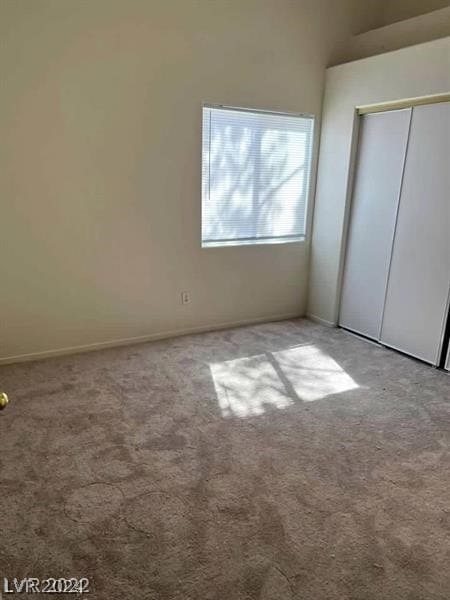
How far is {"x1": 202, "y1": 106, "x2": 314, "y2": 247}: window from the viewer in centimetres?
375

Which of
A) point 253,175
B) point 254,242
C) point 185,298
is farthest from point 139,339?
point 253,175

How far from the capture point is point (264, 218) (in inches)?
163

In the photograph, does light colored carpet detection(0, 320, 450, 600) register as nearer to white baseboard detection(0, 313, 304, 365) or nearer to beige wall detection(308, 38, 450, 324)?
white baseboard detection(0, 313, 304, 365)

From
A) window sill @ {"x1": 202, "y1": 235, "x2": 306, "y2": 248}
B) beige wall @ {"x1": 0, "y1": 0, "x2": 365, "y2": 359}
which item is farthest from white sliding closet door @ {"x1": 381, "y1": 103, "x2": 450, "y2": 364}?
beige wall @ {"x1": 0, "y1": 0, "x2": 365, "y2": 359}

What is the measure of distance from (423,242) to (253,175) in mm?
1604

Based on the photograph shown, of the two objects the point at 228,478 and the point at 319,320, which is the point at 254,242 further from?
the point at 228,478


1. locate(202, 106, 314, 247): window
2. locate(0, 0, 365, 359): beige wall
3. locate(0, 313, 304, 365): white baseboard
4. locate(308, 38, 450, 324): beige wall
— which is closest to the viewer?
locate(0, 0, 365, 359): beige wall

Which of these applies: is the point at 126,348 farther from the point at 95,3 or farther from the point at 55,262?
the point at 95,3

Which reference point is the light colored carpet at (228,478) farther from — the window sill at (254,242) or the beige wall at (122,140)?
the window sill at (254,242)

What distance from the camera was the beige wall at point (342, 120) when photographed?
125 inches

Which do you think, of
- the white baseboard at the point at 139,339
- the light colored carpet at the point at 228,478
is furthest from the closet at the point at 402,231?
the white baseboard at the point at 139,339

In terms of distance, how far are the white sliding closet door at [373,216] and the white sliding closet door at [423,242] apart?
0.09 m

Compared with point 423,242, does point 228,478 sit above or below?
below

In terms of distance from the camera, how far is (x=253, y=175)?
397 cm
